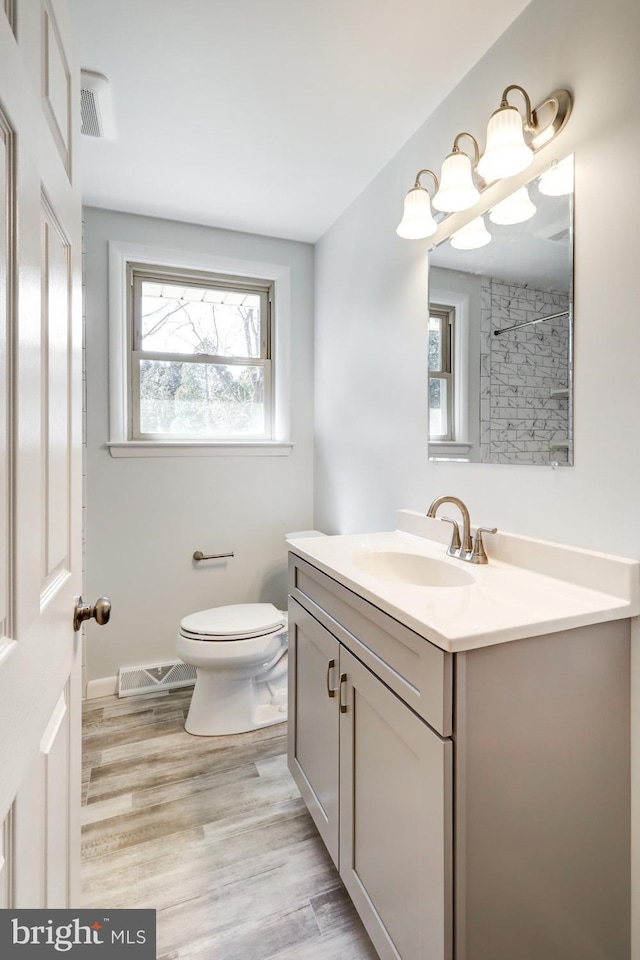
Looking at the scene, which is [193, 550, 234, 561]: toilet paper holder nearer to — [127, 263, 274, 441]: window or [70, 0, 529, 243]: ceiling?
[127, 263, 274, 441]: window

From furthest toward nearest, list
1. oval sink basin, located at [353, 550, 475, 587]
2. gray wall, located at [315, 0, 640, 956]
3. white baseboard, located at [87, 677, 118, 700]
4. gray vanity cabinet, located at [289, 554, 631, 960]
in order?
white baseboard, located at [87, 677, 118, 700] < oval sink basin, located at [353, 550, 475, 587] < gray wall, located at [315, 0, 640, 956] < gray vanity cabinet, located at [289, 554, 631, 960]

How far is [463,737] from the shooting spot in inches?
31.9

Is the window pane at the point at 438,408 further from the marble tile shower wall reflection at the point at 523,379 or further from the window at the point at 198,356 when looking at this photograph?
the window at the point at 198,356

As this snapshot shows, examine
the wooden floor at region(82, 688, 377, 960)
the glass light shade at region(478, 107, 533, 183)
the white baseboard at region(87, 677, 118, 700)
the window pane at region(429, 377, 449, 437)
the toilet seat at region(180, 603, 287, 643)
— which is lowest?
the wooden floor at region(82, 688, 377, 960)

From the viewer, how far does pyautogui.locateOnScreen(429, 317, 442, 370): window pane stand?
1.62m

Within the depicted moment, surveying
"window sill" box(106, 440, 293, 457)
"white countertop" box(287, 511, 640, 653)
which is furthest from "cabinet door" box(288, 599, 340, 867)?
"window sill" box(106, 440, 293, 457)

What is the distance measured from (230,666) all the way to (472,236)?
6.07ft

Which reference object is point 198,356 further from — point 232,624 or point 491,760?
point 491,760

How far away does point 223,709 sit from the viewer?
80.8 inches

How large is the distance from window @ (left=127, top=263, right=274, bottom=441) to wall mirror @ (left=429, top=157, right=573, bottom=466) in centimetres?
131

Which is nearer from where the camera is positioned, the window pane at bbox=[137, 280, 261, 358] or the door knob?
the door knob

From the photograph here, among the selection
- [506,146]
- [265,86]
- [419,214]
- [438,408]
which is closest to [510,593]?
[438,408]

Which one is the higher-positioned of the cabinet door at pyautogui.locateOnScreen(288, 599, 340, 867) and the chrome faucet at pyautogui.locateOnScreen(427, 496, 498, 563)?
the chrome faucet at pyautogui.locateOnScreen(427, 496, 498, 563)
